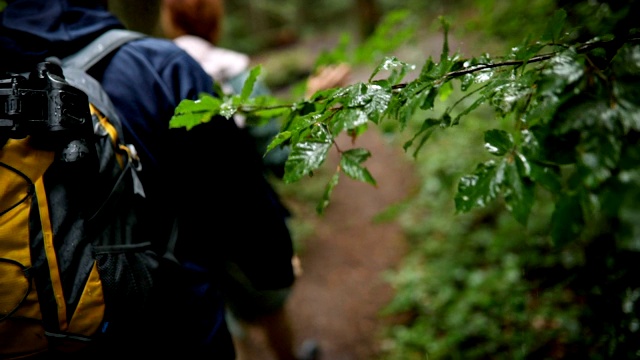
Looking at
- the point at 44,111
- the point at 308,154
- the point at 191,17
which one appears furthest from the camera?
the point at 191,17

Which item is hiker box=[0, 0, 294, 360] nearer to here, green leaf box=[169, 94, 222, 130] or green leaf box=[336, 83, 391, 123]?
green leaf box=[169, 94, 222, 130]

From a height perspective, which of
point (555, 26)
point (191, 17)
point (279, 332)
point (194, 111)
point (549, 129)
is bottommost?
point (279, 332)

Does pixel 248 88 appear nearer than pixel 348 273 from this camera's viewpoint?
Yes

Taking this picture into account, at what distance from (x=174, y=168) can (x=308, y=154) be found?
0.89 m

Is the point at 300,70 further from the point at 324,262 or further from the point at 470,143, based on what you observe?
the point at 324,262

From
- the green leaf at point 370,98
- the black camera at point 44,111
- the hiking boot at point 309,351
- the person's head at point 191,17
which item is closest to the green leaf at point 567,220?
the green leaf at point 370,98

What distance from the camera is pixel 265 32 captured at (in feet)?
57.1

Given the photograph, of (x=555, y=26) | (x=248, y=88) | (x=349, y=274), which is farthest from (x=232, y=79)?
(x=349, y=274)

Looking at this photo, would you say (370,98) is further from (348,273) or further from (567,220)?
(348,273)

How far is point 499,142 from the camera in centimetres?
77

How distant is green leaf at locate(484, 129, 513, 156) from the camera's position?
0.76m

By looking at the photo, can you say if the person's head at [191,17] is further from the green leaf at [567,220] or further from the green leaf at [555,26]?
the green leaf at [567,220]

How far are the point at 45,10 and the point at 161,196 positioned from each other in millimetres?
804

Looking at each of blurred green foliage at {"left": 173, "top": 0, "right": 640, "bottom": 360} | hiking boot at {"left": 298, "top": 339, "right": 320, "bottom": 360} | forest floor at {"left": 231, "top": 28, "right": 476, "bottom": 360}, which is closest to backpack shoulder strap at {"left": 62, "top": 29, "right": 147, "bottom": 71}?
blurred green foliage at {"left": 173, "top": 0, "right": 640, "bottom": 360}
